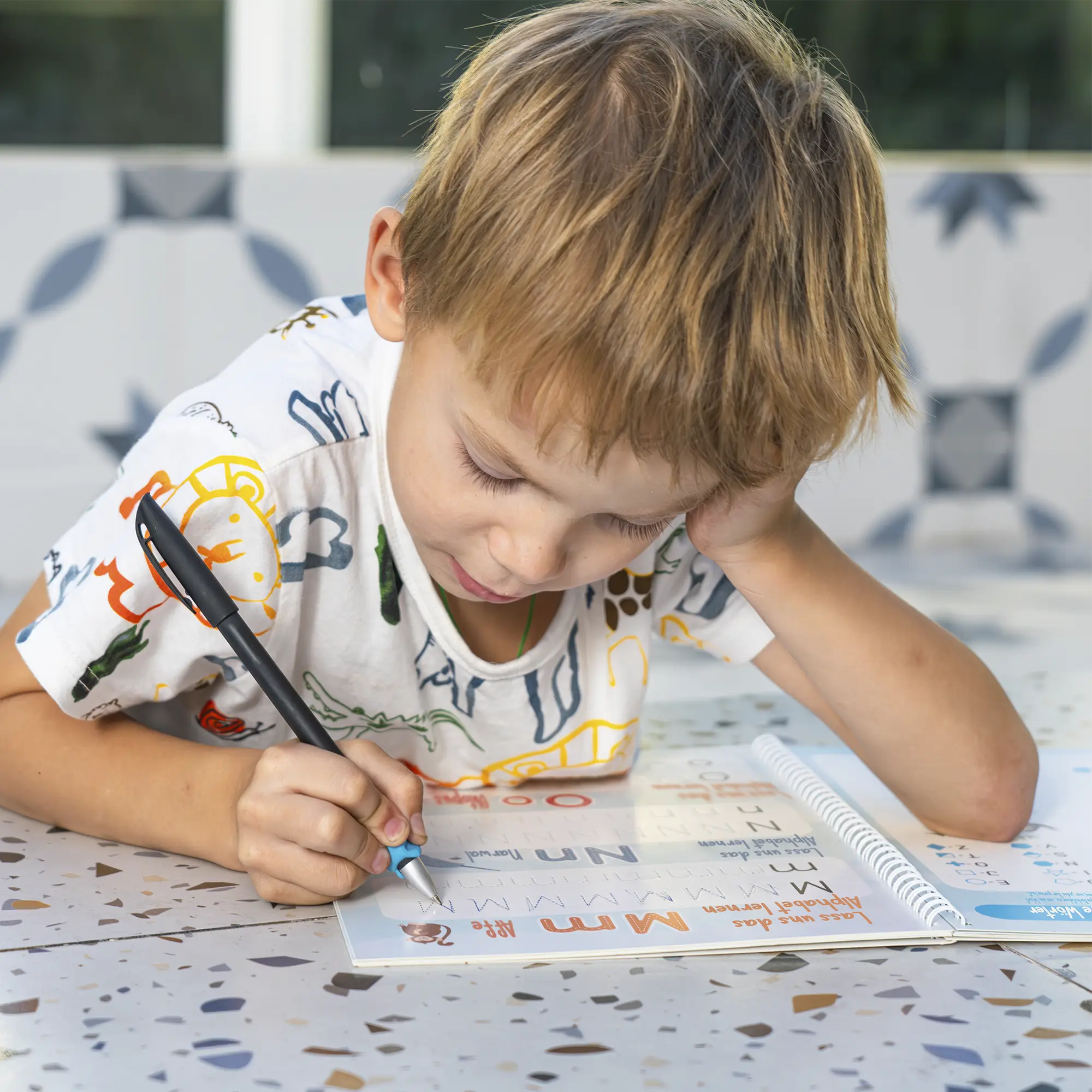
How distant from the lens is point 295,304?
138 centimetres

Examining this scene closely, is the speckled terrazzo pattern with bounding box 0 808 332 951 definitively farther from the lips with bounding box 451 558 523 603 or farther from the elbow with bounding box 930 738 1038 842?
the elbow with bounding box 930 738 1038 842

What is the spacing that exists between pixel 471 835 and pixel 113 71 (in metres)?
1.10

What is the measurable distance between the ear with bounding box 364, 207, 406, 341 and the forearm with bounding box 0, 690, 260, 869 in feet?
0.60

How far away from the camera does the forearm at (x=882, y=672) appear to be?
634mm

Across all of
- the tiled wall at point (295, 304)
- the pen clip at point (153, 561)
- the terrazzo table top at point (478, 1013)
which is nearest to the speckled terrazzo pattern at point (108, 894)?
the terrazzo table top at point (478, 1013)

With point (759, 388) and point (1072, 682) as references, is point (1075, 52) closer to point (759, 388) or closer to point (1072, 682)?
point (1072, 682)

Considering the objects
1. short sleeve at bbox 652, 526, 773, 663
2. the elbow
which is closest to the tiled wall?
short sleeve at bbox 652, 526, 773, 663

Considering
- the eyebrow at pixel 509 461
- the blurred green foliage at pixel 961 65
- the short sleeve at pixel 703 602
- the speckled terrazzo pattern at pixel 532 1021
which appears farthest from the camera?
the blurred green foliage at pixel 961 65

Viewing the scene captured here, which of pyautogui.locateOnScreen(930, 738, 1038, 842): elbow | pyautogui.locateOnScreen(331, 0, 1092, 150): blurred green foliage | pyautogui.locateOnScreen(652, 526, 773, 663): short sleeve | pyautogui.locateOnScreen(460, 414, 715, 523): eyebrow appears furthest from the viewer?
pyautogui.locateOnScreen(331, 0, 1092, 150): blurred green foliage

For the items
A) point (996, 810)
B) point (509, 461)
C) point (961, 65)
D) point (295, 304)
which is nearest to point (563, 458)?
point (509, 461)

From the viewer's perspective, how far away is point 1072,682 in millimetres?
928

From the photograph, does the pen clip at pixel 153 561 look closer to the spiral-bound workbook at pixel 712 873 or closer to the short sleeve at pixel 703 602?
the spiral-bound workbook at pixel 712 873

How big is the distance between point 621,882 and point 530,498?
0.15 meters

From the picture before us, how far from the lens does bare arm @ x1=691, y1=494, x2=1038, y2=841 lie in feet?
2.06
